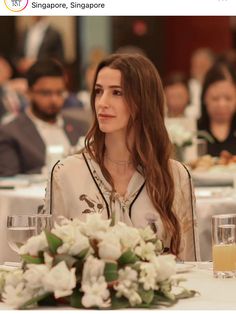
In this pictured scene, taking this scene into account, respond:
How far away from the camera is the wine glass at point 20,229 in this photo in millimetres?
3391

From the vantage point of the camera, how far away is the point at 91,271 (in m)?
2.90

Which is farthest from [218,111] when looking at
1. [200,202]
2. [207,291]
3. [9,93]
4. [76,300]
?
[76,300]

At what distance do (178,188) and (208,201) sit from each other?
1.45 metres

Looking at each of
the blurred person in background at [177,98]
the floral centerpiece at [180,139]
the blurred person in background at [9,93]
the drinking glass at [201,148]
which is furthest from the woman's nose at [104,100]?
the blurred person in background at [9,93]

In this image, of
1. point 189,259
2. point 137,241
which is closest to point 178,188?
point 189,259

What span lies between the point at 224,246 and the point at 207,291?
1.11 feet

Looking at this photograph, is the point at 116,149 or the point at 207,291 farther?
the point at 116,149

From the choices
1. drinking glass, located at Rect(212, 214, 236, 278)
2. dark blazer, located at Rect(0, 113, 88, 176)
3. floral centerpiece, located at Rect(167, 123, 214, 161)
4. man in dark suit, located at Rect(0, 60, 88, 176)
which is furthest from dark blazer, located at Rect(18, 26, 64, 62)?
drinking glass, located at Rect(212, 214, 236, 278)

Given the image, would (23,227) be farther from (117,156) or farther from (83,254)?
(117,156)

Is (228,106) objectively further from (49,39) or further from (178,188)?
(49,39)

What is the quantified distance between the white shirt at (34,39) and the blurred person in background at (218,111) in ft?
21.1

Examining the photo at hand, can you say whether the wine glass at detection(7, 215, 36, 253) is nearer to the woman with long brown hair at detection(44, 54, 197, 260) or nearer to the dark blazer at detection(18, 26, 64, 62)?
the woman with long brown hair at detection(44, 54, 197, 260)

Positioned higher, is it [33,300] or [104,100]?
[104,100]

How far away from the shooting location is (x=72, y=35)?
16047 millimetres
